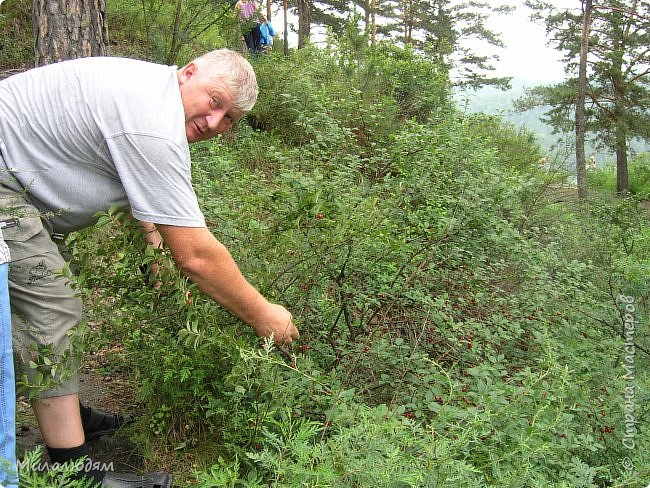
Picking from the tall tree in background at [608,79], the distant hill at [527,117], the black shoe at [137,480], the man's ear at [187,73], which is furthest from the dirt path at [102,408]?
the tall tree in background at [608,79]

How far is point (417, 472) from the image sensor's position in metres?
1.62

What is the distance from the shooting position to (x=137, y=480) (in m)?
2.34

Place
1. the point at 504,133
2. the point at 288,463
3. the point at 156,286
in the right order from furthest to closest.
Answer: the point at 504,133, the point at 156,286, the point at 288,463

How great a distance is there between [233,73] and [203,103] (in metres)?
0.17

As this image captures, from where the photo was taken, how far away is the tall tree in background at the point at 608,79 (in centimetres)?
1684

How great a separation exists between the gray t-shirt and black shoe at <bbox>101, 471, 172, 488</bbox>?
1076mm

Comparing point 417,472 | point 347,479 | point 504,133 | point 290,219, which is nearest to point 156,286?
point 290,219

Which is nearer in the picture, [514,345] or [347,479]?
[347,479]

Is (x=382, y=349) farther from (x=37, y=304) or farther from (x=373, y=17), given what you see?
(x=373, y=17)

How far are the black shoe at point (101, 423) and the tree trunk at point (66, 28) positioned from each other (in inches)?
107

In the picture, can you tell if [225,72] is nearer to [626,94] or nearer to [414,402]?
[414,402]

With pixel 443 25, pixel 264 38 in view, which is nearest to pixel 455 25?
pixel 443 25

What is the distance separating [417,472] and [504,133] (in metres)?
11.4

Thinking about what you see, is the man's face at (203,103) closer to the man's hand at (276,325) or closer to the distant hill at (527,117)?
the man's hand at (276,325)
